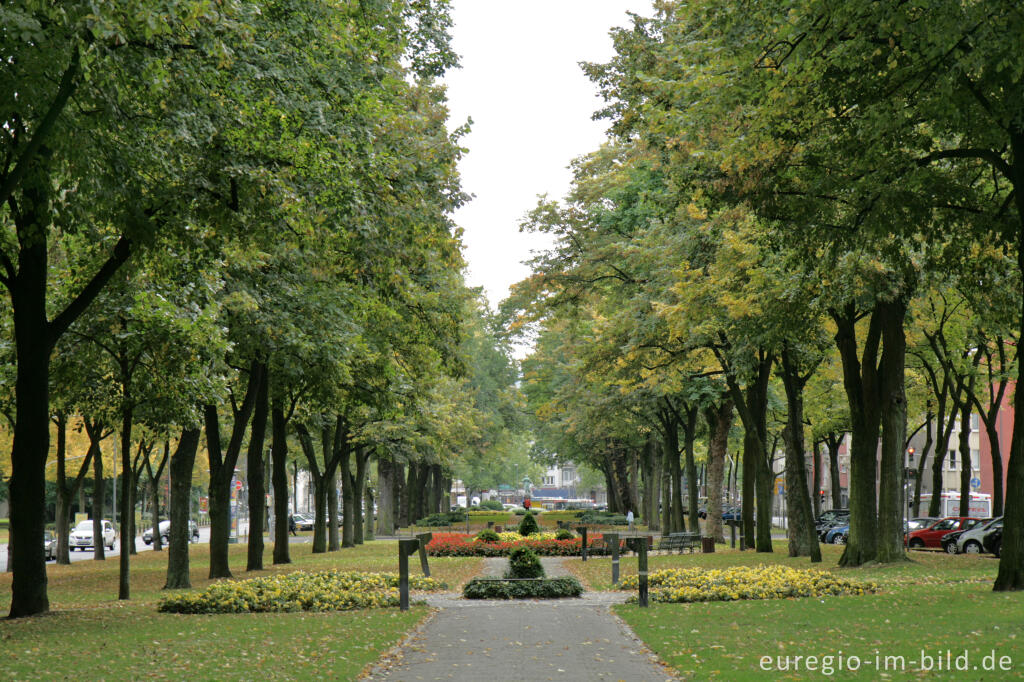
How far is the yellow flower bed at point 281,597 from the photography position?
54.8 ft

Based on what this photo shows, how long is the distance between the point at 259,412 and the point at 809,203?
15.5 m

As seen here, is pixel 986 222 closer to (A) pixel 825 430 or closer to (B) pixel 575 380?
(B) pixel 575 380

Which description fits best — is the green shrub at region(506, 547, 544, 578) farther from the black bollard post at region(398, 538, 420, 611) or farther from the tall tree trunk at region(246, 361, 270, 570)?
the tall tree trunk at region(246, 361, 270, 570)

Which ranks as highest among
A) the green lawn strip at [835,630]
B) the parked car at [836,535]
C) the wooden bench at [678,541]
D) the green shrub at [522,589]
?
the green lawn strip at [835,630]

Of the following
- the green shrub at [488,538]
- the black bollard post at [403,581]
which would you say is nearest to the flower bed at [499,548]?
the green shrub at [488,538]

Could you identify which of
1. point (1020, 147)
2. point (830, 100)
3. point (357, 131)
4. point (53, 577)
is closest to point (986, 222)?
point (1020, 147)

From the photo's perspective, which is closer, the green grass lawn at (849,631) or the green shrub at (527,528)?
the green grass lawn at (849,631)

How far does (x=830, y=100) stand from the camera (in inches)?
534

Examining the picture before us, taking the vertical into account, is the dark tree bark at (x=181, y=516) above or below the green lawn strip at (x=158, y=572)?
above

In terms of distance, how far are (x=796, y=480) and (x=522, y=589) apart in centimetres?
1217

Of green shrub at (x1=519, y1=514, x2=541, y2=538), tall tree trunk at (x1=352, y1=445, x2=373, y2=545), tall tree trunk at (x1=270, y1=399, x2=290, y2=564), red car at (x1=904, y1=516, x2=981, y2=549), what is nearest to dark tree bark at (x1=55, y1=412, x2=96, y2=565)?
tall tree trunk at (x1=270, y1=399, x2=290, y2=564)

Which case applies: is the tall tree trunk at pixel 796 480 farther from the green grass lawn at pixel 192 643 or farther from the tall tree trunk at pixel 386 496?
the tall tree trunk at pixel 386 496

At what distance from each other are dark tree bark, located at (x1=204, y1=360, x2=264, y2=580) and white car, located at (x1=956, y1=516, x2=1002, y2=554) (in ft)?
78.6

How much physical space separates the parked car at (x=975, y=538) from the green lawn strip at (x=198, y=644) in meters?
25.2
